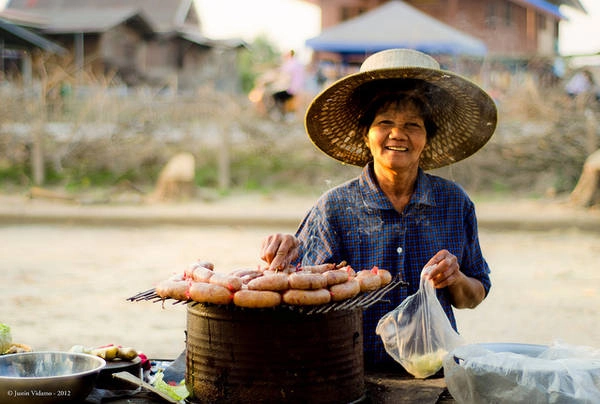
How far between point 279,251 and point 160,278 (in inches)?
250

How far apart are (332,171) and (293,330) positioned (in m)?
14.9

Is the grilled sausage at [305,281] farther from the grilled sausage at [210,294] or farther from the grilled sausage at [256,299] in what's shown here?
the grilled sausage at [210,294]

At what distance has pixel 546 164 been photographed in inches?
646

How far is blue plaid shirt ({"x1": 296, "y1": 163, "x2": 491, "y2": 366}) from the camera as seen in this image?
10.9ft

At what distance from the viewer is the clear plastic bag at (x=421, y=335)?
2.91 m

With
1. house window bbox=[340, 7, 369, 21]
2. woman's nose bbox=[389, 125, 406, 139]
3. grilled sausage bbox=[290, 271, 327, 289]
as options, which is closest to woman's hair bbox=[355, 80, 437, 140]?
woman's nose bbox=[389, 125, 406, 139]

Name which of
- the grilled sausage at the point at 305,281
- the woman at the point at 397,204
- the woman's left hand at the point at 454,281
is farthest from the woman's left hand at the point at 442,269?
the grilled sausage at the point at 305,281

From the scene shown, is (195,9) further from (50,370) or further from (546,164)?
(50,370)

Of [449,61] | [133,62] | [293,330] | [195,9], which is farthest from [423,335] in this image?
[195,9]

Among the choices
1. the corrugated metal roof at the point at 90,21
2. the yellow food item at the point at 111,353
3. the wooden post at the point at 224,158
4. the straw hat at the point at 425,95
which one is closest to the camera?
the yellow food item at the point at 111,353

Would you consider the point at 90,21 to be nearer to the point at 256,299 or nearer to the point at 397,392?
the point at 397,392

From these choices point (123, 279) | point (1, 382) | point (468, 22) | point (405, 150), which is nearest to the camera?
point (1, 382)

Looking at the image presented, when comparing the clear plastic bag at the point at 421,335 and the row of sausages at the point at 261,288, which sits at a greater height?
the row of sausages at the point at 261,288

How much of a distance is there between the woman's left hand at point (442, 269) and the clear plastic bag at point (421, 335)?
0.06 m
